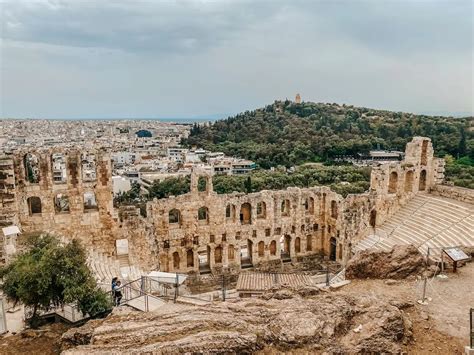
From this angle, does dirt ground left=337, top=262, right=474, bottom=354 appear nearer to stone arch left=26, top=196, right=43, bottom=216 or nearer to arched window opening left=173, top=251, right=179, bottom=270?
arched window opening left=173, top=251, right=179, bottom=270

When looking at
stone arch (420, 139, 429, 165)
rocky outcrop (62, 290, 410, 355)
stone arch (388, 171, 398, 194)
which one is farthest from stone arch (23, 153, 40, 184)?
stone arch (420, 139, 429, 165)

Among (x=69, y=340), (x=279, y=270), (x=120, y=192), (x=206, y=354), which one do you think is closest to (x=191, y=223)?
(x=279, y=270)

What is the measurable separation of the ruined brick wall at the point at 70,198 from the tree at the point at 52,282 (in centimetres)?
924

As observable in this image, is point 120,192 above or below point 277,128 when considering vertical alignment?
below

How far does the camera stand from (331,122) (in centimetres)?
10694

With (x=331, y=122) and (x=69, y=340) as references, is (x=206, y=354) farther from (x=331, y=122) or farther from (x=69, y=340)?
(x=331, y=122)

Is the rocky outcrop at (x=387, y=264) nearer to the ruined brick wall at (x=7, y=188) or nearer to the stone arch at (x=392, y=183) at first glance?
the stone arch at (x=392, y=183)

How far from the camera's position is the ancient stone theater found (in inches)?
904

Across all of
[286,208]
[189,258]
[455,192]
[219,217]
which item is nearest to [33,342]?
[189,258]

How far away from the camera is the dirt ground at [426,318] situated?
36.4 ft

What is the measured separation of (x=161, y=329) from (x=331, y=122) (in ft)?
336

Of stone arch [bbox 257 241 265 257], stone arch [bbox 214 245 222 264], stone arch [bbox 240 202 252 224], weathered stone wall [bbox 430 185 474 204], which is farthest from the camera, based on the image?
stone arch [bbox 240 202 252 224]

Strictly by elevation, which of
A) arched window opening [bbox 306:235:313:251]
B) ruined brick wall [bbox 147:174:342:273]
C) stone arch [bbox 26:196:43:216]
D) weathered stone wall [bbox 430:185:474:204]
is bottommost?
arched window opening [bbox 306:235:313:251]

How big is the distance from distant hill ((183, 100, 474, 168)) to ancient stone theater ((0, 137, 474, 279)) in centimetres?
4379
